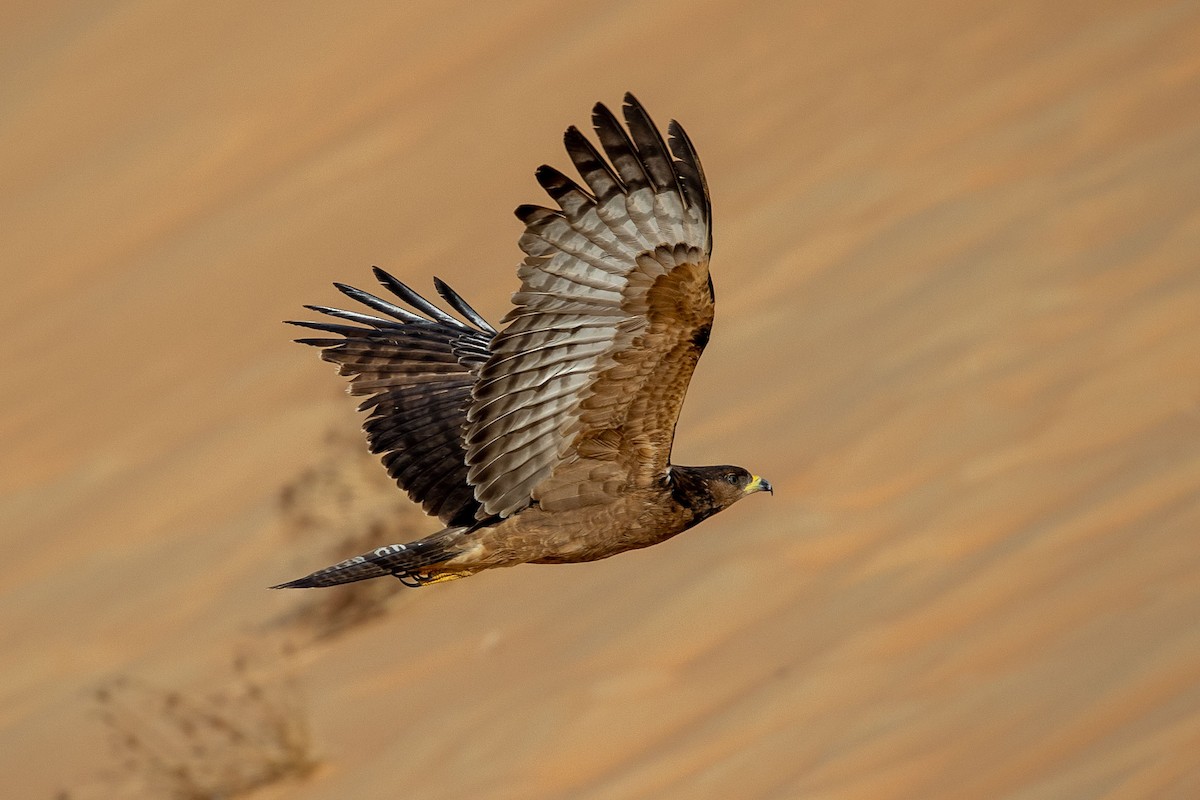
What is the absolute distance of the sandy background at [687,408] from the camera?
10.4m

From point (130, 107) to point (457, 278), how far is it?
19.3 feet

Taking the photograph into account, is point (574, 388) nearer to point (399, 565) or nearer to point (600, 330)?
point (600, 330)

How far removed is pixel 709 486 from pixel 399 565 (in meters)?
1.22

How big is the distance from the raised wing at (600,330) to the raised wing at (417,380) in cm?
74

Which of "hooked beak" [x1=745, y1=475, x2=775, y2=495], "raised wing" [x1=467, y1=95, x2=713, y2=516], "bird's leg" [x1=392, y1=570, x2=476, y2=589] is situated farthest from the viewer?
"hooked beak" [x1=745, y1=475, x2=775, y2=495]

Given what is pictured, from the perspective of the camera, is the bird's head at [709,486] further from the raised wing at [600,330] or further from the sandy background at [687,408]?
the sandy background at [687,408]

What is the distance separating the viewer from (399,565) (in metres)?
6.82

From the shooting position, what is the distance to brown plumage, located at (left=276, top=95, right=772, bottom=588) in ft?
19.0

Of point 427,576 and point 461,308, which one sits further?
point 461,308

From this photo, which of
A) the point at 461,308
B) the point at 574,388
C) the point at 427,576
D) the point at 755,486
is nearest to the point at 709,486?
the point at 755,486

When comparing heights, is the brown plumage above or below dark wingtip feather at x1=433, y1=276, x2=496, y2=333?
below

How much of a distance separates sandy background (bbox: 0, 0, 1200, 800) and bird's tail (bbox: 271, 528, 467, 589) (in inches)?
131

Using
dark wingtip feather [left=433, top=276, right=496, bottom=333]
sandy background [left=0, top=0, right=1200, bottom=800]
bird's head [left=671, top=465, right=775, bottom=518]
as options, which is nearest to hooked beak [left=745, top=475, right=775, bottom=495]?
bird's head [left=671, top=465, right=775, bottom=518]

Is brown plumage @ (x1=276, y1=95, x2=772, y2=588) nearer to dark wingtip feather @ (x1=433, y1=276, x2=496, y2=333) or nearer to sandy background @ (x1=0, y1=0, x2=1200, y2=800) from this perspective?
dark wingtip feather @ (x1=433, y1=276, x2=496, y2=333)
